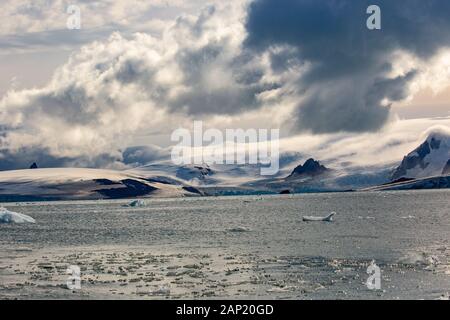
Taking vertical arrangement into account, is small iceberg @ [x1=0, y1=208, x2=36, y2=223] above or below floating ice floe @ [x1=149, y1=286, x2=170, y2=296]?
below

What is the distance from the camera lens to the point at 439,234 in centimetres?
9294

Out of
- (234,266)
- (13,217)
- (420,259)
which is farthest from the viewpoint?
(13,217)

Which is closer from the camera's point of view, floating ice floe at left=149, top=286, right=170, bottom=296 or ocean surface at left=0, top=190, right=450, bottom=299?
floating ice floe at left=149, top=286, right=170, bottom=296

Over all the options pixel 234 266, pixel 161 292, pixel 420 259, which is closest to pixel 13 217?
pixel 234 266

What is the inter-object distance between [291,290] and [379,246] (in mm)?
32007

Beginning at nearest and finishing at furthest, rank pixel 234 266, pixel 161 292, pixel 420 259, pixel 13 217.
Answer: pixel 161 292
pixel 234 266
pixel 420 259
pixel 13 217

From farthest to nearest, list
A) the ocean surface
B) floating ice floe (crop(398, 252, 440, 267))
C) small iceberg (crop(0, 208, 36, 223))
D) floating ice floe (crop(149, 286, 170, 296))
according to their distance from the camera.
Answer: small iceberg (crop(0, 208, 36, 223))
floating ice floe (crop(398, 252, 440, 267))
the ocean surface
floating ice floe (crop(149, 286, 170, 296))

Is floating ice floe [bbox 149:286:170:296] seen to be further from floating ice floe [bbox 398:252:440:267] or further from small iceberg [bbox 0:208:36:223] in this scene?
small iceberg [bbox 0:208:36:223]

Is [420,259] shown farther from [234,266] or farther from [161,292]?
[161,292]

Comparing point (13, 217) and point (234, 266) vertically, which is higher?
point (234, 266)

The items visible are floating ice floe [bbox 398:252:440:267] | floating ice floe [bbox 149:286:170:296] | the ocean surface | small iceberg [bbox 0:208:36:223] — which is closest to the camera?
floating ice floe [bbox 149:286:170:296]

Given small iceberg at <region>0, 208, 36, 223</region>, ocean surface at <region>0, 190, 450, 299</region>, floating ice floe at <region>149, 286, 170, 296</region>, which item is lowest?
small iceberg at <region>0, 208, 36, 223</region>

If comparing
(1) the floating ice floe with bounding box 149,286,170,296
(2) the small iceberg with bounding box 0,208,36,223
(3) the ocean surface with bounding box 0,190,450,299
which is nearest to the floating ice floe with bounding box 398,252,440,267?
(3) the ocean surface with bounding box 0,190,450,299
